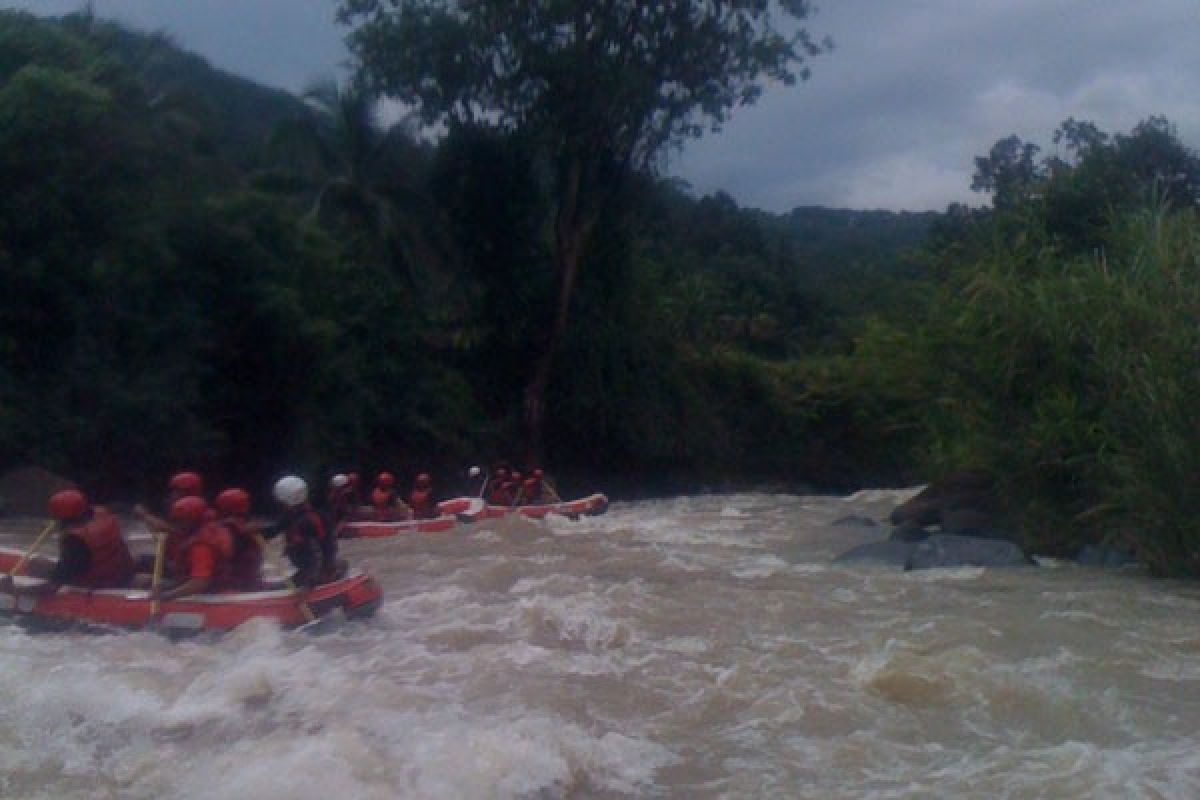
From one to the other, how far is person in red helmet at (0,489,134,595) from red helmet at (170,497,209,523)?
525 millimetres

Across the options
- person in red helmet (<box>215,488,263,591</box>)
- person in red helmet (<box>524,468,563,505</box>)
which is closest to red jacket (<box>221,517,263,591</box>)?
person in red helmet (<box>215,488,263,591</box>)

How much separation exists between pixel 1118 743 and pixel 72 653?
20.2ft

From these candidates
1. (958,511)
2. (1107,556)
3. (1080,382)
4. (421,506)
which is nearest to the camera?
(1107,556)

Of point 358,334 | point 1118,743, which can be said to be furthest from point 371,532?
point 1118,743

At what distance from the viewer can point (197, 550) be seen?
30.1 feet

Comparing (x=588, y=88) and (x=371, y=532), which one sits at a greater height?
(x=588, y=88)

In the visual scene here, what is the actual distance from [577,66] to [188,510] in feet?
60.7

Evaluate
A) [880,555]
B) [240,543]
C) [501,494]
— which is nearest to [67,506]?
[240,543]

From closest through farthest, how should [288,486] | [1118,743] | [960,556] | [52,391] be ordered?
[1118,743], [288,486], [960,556], [52,391]

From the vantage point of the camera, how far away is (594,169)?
28219 millimetres

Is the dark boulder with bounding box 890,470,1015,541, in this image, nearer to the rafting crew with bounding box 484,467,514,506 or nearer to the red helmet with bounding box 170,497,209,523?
the rafting crew with bounding box 484,467,514,506

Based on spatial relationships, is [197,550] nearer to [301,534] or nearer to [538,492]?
[301,534]

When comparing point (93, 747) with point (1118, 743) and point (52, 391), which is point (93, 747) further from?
point (52, 391)

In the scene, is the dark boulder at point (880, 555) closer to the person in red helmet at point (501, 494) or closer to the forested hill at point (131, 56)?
the person in red helmet at point (501, 494)
